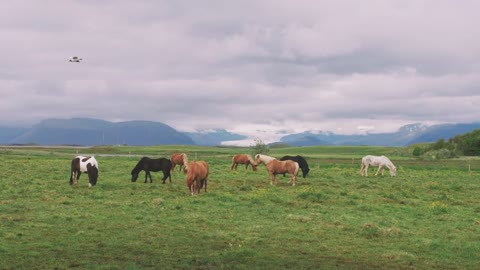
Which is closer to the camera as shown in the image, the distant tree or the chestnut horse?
the chestnut horse

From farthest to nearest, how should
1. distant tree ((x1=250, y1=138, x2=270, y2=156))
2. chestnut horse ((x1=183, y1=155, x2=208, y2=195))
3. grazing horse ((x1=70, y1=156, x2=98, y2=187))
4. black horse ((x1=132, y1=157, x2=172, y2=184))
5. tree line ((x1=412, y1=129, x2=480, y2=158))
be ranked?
tree line ((x1=412, y1=129, x2=480, y2=158)), distant tree ((x1=250, y1=138, x2=270, y2=156)), black horse ((x1=132, y1=157, x2=172, y2=184)), grazing horse ((x1=70, y1=156, x2=98, y2=187)), chestnut horse ((x1=183, y1=155, x2=208, y2=195))

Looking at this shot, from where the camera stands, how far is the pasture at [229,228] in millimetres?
12812

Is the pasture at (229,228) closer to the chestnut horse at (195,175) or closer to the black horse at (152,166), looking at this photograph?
the chestnut horse at (195,175)

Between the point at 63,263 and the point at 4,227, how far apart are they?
538 cm

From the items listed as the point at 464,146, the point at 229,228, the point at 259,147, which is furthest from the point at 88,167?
the point at 464,146

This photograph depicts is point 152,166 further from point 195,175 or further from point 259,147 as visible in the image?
point 259,147

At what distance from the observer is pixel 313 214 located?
2000 centimetres

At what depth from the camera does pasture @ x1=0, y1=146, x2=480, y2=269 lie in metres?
12.8

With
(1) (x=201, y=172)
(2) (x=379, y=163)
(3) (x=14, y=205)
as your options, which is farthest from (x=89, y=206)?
(2) (x=379, y=163)

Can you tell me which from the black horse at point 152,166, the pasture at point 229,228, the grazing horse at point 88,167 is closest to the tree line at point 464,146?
the black horse at point 152,166

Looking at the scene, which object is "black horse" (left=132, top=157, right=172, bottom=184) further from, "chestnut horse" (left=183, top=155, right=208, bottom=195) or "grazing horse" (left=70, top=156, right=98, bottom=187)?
"chestnut horse" (left=183, top=155, right=208, bottom=195)

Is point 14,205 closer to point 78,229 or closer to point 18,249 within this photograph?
point 78,229

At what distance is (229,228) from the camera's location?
17031 millimetres

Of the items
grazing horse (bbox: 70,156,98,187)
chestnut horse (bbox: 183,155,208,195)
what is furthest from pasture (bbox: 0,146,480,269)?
chestnut horse (bbox: 183,155,208,195)
